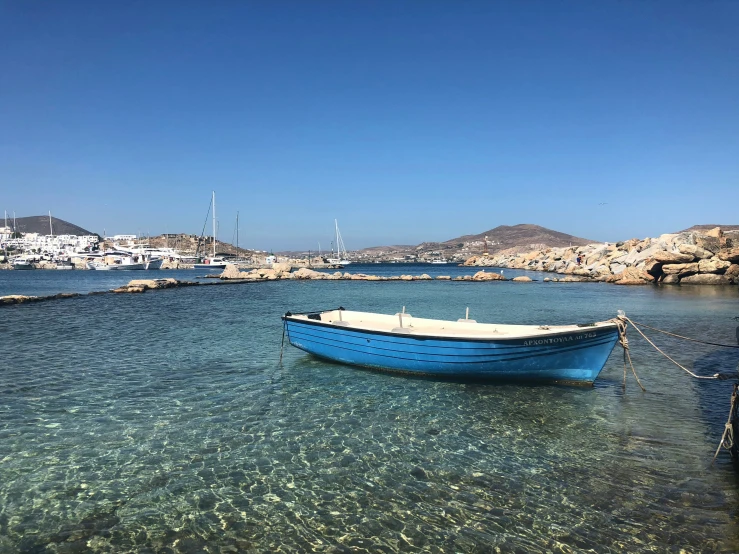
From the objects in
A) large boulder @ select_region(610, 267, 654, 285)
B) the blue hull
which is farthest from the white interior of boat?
large boulder @ select_region(610, 267, 654, 285)

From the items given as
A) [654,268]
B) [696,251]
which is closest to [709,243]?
[696,251]

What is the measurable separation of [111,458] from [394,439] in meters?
5.24

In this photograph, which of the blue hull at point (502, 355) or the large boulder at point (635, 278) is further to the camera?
the large boulder at point (635, 278)

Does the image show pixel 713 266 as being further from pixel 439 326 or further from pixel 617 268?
pixel 439 326

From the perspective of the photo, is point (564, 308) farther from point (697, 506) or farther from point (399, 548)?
point (399, 548)

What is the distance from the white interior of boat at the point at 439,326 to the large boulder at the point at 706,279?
1870 inches

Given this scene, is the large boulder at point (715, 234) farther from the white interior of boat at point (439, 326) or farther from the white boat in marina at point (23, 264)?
the white boat in marina at point (23, 264)

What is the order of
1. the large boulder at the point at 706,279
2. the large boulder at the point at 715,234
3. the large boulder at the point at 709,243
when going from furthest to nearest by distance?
the large boulder at the point at 715,234 → the large boulder at the point at 709,243 → the large boulder at the point at 706,279

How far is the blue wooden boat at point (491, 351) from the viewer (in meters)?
12.1

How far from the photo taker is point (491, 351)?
12.4m

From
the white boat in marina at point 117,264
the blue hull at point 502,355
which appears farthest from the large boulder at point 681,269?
the white boat in marina at point 117,264

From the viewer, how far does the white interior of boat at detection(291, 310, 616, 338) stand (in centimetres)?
1287

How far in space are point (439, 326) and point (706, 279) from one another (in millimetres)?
48864

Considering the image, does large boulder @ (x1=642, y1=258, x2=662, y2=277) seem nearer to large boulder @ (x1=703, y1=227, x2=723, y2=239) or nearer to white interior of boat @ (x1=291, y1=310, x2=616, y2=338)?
large boulder @ (x1=703, y1=227, x2=723, y2=239)
